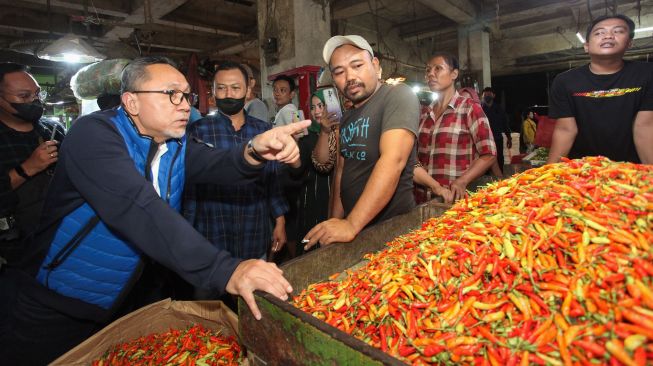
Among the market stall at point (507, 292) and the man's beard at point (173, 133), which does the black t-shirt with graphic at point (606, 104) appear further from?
the man's beard at point (173, 133)

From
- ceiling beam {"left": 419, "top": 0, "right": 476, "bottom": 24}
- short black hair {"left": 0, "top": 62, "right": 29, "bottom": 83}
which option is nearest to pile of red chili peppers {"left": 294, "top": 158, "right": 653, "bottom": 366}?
short black hair {"left": 0, "top": 62, "right": 29, "bottom": 83}

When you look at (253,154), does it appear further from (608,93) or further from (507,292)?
(608,93)

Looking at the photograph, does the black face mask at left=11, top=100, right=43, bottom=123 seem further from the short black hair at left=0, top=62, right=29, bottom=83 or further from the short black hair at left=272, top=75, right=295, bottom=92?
the short black hair at left=272, top=75, right=295, bottom=92

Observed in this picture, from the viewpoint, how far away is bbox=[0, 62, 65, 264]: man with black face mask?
3.11 metres

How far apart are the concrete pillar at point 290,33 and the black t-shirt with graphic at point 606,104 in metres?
4.26

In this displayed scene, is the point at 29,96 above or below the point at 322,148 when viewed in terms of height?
above

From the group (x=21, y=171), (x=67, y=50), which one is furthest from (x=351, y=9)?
(x=21, y=171)

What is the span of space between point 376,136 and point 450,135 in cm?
150

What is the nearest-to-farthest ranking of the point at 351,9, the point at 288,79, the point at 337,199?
1. the point at 337,199
2. the point at 288,79
3. the point at 351,9

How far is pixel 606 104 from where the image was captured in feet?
10.5

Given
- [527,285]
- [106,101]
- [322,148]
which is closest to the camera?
[527,285]

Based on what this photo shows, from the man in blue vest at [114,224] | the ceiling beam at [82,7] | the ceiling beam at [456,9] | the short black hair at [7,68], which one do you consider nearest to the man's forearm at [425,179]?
the man in blue vest at [114,224]

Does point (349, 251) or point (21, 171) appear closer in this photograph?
point (349, 251)

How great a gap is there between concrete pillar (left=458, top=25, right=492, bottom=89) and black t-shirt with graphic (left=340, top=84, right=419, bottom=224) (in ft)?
36.9
